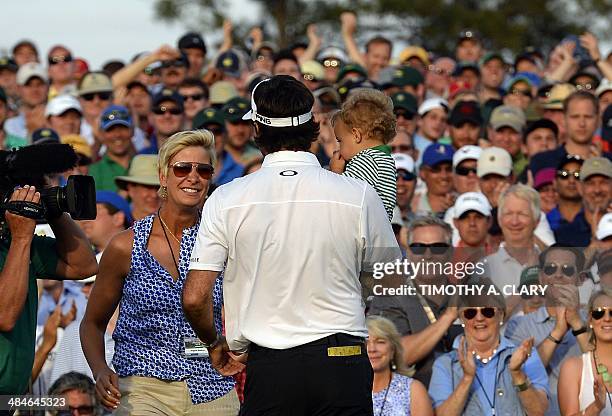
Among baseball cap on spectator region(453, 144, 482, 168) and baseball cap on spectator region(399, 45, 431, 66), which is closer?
baseball cap on spectator region(453, 144, 482, 168)

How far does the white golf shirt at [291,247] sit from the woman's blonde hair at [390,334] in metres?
2.92

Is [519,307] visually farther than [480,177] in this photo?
No

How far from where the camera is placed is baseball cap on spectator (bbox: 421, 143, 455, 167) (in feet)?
38.2

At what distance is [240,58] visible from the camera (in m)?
15.6

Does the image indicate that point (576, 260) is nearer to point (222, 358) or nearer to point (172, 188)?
point (172, 188)

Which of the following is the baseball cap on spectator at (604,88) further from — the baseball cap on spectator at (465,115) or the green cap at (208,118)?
the green cap at (208,118)

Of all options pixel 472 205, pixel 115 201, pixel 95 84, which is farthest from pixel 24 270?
pixel 95 84

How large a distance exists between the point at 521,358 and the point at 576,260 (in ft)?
2.70

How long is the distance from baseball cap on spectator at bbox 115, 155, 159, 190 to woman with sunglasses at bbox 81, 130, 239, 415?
11.3 feet

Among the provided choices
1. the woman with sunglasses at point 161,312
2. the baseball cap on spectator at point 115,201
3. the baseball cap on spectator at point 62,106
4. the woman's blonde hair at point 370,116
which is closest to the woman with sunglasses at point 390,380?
the woman with sunglasses at point 161,312

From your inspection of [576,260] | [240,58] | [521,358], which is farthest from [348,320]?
[240,58]

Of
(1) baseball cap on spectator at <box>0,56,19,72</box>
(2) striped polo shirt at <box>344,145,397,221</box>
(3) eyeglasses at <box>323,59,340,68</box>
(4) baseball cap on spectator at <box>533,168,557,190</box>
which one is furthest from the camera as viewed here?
(3) eyeglasses at <box>323,59,340,68</box>

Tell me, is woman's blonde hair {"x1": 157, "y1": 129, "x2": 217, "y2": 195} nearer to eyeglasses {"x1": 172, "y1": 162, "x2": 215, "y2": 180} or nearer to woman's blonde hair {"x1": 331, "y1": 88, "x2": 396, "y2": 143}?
eyeglasses {"x1": 172, "y1": 162, "x2": 215, "y2": 180}

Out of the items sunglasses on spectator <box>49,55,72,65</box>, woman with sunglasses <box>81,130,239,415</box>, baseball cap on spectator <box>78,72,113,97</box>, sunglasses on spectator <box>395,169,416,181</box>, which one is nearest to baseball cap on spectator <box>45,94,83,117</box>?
baseball cap on spectator <box>78,72,113,97</box>
